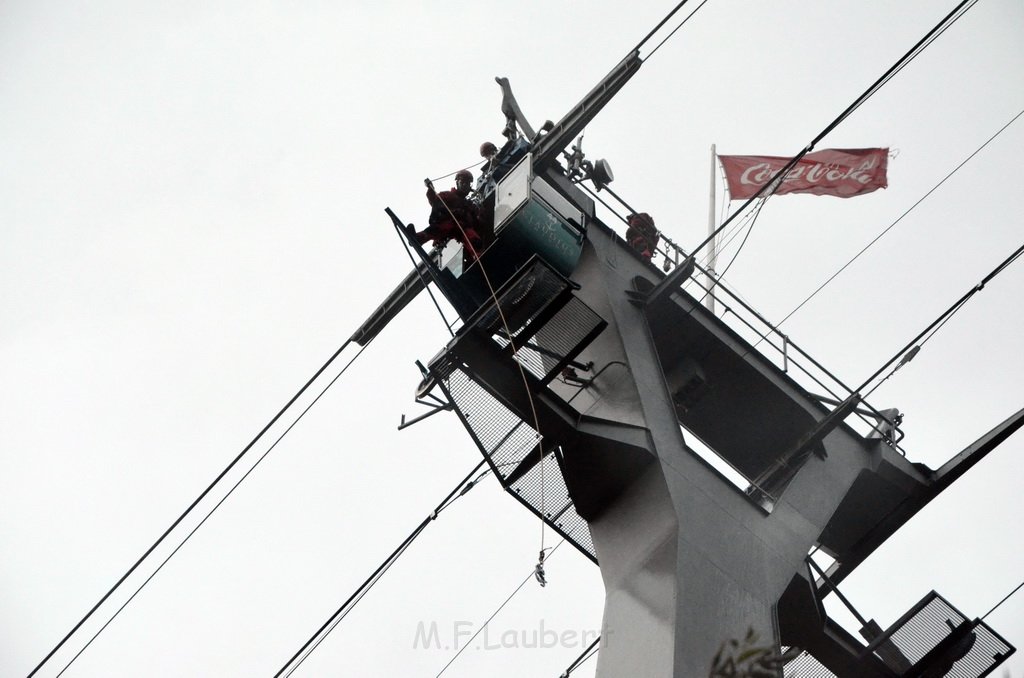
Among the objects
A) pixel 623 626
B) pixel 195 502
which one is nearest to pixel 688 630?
pixel 623 626

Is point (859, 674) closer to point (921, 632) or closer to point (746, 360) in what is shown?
point (921, 632)

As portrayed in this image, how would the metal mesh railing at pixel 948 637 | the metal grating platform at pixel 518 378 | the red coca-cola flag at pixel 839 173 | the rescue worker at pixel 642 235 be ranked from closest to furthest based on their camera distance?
the metal grating platform at pixel 518 378 < the metal mesh railing at pixel 948 637 < the rescue worker at pixel 642 235 < the red coca-cola flag at pixel 839 173

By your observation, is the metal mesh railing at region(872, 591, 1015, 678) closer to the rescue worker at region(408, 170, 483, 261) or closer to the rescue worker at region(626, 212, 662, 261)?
the rescue worker at region(626, 212, 662, 261)

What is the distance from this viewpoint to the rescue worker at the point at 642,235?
52.3ft

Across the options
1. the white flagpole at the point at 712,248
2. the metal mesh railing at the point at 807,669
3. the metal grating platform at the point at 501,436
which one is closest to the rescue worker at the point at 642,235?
the white flagpole at the point at 712,248

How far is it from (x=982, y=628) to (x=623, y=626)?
4.32 metres

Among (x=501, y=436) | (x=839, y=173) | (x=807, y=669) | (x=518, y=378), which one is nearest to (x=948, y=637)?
(x=807, y=669)

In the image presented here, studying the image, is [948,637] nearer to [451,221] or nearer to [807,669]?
[807,669]

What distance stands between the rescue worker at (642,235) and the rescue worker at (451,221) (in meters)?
2.66

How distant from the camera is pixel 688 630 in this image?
11.5 meters

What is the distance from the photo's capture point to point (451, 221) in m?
14.0

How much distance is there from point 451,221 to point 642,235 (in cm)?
300

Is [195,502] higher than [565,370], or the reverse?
[565,370]

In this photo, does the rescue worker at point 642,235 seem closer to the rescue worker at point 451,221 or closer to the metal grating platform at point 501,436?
the rescue worker at point 451,221
